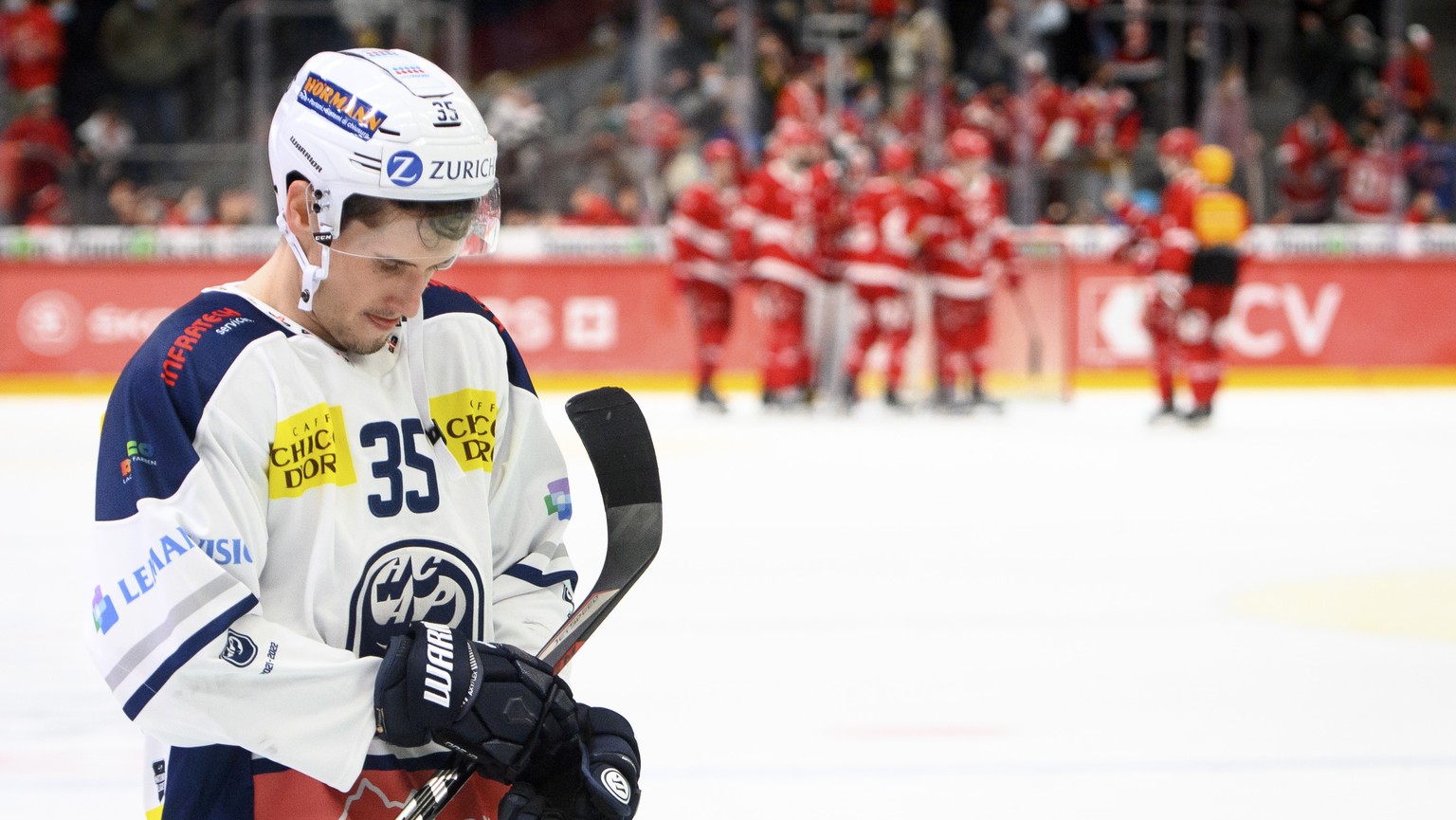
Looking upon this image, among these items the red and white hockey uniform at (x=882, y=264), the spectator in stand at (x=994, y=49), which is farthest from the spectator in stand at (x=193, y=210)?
the spectator in stand at (x=994, y=49)

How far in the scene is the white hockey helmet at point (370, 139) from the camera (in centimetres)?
145

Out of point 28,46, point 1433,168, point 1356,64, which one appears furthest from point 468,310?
point 1356,64

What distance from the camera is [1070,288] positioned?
41.4 feet

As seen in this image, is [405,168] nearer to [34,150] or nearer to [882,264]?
[882,264]

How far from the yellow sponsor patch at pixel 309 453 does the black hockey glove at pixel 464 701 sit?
146 millimetres

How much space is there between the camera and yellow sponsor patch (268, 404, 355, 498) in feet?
4.73

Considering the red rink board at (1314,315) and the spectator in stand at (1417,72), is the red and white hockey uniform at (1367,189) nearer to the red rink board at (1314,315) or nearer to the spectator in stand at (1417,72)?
the red rink board at (1314,315)

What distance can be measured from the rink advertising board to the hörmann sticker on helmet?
10.7m

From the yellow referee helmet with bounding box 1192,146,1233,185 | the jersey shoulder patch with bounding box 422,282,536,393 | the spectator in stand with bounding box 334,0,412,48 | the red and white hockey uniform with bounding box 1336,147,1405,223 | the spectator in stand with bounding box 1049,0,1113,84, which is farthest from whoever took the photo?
the spectator in stand with bounding box 1049,0,1113,84

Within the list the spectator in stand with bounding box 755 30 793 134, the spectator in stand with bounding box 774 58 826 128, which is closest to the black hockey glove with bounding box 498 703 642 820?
the spectator in stand with bounding box 774 58 826 128

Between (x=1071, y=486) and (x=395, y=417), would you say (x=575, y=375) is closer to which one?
(x=1071, y=486)

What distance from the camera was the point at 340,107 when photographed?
1.46 m

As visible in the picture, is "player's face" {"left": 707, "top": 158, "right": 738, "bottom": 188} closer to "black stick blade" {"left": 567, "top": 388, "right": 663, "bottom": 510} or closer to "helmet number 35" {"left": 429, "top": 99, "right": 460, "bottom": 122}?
"black stick blade" {"left": 567, "top": 388, "right": 663, "bottom": 510}

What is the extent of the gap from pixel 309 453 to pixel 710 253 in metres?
10.0
